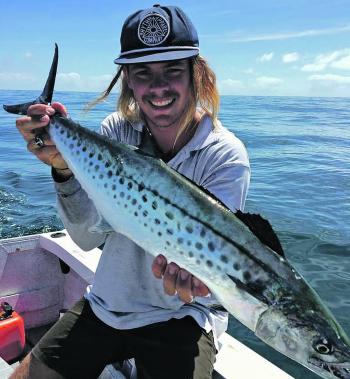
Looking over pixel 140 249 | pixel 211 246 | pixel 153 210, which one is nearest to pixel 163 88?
pixel 153 210

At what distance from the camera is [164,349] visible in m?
2.44

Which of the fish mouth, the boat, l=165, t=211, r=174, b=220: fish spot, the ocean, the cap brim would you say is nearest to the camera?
the fish mouth

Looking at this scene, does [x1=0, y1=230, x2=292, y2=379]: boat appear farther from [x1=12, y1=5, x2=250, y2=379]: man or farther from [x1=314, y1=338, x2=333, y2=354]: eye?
[x1=314, y1=338, x2=333, y2=354]: eye

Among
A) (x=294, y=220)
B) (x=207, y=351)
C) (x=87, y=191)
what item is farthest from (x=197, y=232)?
(x=294, y=220)

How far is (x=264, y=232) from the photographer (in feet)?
6.43

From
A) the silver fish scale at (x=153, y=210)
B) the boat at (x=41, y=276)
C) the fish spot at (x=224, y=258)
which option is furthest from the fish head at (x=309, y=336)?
the boat at (x=41, y=276)

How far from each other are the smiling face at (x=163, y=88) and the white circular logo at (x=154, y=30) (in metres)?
0.17

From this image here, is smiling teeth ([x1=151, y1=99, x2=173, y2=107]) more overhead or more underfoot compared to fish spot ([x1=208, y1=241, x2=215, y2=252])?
more overhead

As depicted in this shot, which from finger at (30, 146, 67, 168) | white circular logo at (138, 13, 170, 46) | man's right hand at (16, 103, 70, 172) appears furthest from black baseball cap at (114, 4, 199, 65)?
finger at (30, 146, 67, 168)

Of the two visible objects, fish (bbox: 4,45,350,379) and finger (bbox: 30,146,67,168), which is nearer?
fish (bbox: 4,45,350,379)

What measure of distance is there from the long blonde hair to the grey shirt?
11 cm

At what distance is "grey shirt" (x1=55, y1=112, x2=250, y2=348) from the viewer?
254 centimetres

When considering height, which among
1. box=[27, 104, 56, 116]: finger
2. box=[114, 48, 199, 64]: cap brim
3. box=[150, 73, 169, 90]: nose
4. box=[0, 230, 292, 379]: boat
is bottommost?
→ box=[0, 230, 292, 379]: boat

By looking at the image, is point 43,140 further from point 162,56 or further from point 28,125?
point 162,56
